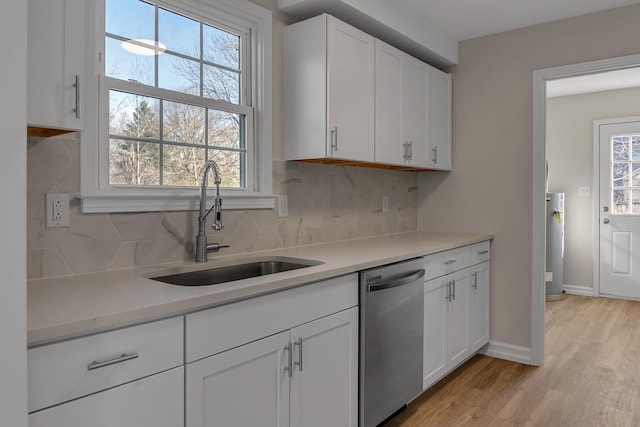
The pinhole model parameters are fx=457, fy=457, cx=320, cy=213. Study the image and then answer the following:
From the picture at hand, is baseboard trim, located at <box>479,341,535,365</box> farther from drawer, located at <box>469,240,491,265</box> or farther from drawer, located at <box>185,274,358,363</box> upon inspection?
drawer, located at <box>185,274,358,363</box>

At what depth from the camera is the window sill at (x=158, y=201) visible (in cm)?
177

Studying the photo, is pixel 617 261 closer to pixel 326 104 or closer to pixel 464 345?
pixel 464 345

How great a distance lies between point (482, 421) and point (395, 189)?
5.83ft

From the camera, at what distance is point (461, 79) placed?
3684mm

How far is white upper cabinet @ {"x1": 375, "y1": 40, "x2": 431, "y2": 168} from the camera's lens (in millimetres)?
2844

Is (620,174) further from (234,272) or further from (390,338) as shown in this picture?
(234,272)

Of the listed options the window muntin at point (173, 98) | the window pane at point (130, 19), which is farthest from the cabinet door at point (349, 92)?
the window pane at point (130, 19)

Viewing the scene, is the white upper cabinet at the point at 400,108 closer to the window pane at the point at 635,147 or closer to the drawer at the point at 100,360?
the drawer at the point at 100,360

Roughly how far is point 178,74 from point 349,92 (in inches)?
36.6

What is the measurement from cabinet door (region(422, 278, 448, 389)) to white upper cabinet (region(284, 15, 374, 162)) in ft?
2.90

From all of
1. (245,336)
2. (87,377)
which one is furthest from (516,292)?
(87,377)

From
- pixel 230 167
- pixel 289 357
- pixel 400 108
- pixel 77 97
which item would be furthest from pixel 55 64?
pixel 400 108

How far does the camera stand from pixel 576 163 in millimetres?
5617

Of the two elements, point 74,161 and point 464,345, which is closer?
point 74,161
